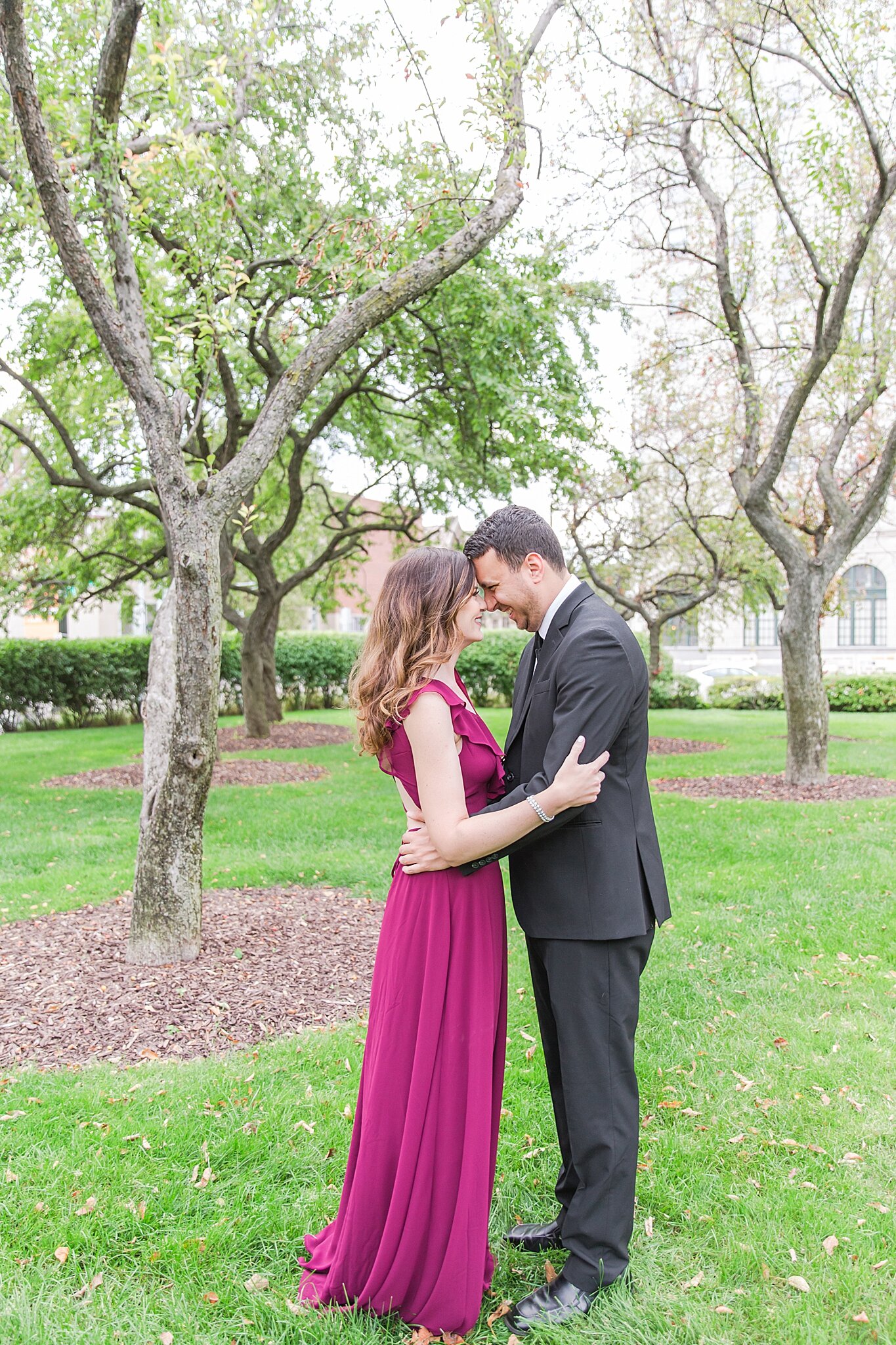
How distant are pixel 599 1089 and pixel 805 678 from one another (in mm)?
9541

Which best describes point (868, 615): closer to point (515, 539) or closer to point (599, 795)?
point (515, 539)

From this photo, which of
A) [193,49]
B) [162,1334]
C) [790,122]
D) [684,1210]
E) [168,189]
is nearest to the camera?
[162,1334]

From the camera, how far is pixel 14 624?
128 feet

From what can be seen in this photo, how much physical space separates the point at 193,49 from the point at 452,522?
5901mm

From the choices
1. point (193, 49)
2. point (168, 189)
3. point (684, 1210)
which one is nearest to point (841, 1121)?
point (684, 1210)

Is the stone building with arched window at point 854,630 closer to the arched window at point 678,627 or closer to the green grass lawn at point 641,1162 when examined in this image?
the arched window at point 678,627

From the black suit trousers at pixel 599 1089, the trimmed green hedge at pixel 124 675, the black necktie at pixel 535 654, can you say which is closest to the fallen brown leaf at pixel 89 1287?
the black suit trousers at pixel 599 1089

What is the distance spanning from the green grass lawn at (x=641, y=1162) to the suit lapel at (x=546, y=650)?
173 centimetres

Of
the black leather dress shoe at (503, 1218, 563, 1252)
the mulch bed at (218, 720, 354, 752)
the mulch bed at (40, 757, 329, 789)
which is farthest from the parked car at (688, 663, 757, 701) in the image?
the black leather dress shoe at (503, 1218, 563, 1252)

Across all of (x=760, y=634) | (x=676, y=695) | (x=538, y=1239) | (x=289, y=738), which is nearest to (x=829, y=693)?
(x=676, y=695)

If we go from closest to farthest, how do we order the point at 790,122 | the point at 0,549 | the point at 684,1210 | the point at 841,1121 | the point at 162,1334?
the point at 162,1334 < the point at 684,1210 < the point at 841,1121 < the point at 790,122 < the point at 0,549

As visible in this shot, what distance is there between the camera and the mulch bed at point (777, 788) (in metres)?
10.9

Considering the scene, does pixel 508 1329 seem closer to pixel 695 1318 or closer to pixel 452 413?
pixel 695 1318

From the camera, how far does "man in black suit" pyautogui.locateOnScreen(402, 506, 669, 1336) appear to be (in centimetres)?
263
